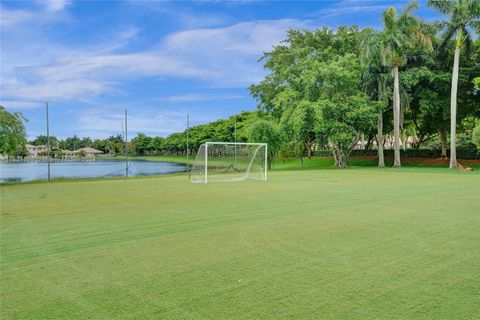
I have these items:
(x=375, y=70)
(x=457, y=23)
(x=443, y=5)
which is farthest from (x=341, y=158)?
(x=443, y=5)

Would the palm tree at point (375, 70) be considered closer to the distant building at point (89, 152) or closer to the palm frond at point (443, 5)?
the palm frond at point (443, 5)

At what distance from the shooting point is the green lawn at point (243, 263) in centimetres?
327

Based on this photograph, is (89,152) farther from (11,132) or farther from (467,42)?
(467,42)

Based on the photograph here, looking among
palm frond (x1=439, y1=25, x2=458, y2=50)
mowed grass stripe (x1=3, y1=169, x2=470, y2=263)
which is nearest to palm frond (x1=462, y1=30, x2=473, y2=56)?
palm frond (x1=439, y1=25, x2=458, y2=50)

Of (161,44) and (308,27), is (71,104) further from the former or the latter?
(308,27)

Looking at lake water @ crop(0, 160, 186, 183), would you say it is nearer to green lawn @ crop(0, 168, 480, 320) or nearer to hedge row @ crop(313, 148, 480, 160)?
green lawn @ crop(0, 168, 480, 320)

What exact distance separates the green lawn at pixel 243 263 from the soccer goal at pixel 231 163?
10421 millimetres

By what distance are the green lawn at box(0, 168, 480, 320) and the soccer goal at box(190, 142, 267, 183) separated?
410 inches

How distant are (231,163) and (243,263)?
1727 centimetres

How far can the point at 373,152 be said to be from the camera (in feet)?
127

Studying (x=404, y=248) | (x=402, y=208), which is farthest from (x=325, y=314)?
(x=402, y=208)

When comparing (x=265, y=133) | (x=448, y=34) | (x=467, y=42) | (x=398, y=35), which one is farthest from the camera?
(x=265, y=133)

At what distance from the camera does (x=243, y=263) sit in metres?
4.52

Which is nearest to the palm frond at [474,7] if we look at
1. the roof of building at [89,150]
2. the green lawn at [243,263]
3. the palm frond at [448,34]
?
the palm frond at [448,34]
